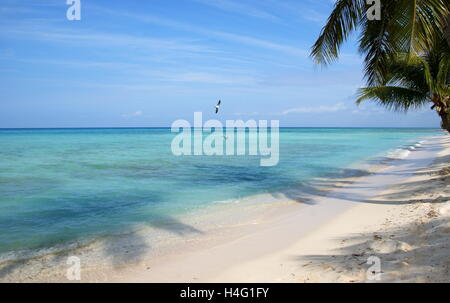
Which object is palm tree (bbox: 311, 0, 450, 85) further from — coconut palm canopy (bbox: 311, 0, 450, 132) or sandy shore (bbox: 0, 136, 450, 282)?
sandy shore (bbox: 0, 136, 450, 282)

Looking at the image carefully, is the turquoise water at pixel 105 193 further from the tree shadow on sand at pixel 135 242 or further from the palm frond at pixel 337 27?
the palm frond at pixel 337 27

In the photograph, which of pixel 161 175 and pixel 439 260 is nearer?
pixel 439 260

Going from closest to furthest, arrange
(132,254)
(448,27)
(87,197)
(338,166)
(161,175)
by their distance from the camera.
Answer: (448,27)
(132,254)
(87,197)
(161,175)
(338,166)

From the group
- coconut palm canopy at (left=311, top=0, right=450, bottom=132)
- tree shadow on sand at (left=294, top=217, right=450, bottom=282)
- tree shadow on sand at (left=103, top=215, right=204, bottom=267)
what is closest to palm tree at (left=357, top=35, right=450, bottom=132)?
coconut palm canopy at (left=311, top=0, right=450, bottom=132)

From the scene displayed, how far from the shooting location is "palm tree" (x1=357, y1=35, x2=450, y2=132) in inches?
317

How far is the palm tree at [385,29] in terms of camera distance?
5.18 m

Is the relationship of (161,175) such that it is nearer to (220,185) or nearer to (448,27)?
(220,185)

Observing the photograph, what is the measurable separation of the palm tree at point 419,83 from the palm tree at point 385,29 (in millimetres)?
867

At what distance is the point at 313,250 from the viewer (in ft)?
17.4

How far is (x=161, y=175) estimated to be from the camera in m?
14.8

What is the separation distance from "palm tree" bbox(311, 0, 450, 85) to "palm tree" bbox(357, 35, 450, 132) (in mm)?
867

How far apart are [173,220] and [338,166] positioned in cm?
1295

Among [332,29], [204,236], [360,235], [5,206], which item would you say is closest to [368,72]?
[332,29]

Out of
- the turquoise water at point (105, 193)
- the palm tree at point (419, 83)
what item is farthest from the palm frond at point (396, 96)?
the turquoise water at point (105, 193)
